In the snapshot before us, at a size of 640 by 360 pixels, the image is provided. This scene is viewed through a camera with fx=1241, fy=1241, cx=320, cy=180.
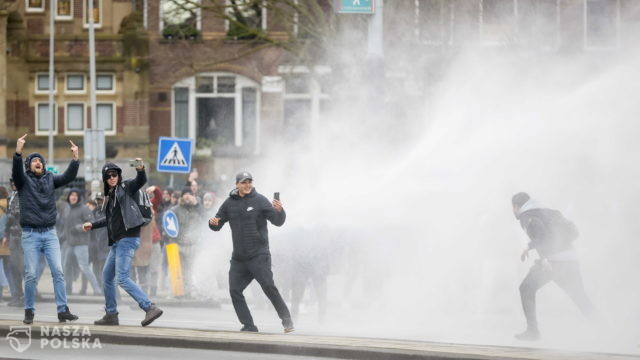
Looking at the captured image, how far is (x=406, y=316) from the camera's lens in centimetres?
1622

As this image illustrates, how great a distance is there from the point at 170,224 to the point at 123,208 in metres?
5.80

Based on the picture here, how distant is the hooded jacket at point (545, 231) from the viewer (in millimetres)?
13180

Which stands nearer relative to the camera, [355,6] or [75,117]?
[355,6]

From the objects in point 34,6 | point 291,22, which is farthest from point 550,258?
point 34,6

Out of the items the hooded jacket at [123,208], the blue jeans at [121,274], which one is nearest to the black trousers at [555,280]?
the blue jeans at [121,274]

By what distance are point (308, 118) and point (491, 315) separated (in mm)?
23676

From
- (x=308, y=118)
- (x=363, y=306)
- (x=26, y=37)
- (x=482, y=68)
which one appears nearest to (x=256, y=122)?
(x=308, y=118)

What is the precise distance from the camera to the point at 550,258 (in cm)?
1320

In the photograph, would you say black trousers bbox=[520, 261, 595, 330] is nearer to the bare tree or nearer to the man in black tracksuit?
→ the man in black tracksuit

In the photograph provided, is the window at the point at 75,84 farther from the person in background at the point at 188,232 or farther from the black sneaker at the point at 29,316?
the black sneaker at the point at 29,316

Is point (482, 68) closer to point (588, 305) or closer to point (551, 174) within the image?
point (551, 174)

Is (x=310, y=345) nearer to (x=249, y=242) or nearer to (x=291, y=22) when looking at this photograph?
(x=249, y=242)

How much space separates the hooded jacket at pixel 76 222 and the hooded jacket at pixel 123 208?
6.66 meters

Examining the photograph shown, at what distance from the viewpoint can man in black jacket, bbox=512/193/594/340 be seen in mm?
13172
